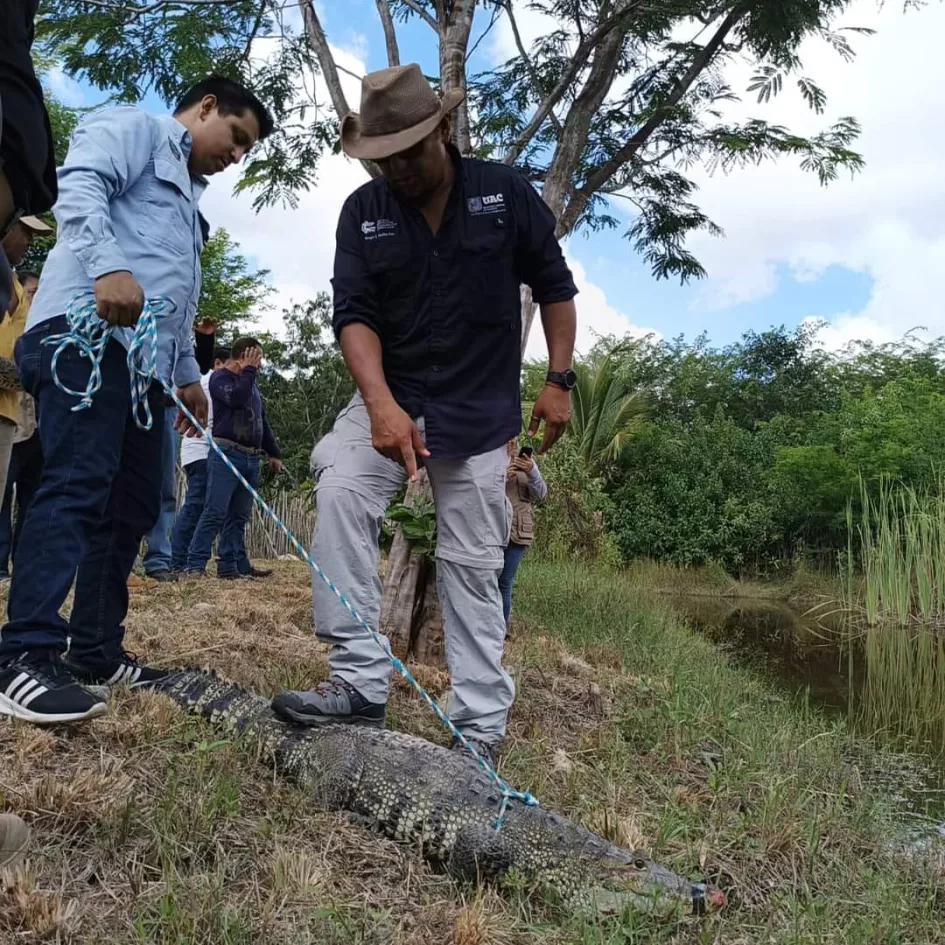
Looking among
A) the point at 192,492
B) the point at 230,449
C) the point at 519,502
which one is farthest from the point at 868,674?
the point at 192,492

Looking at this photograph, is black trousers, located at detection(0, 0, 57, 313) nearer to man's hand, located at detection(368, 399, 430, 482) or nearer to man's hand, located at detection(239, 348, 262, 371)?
man's hand, located at detection(368, 399, 430, 482)

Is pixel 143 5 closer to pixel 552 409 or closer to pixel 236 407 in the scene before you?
pixel 236 407

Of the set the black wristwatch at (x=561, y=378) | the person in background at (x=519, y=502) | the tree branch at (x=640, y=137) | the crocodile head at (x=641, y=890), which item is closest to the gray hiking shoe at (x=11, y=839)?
the crocodile head at (x=641, y=890)

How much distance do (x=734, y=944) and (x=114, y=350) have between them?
7.09 feet

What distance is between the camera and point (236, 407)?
6664 millimetres

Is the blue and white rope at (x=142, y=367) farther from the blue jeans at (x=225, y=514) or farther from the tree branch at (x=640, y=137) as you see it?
the tree branch at (x=640, y=137)

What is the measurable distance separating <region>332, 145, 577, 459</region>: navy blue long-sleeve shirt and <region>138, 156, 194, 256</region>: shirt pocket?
1.53 ft

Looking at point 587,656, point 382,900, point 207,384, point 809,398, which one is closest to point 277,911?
point 382,900

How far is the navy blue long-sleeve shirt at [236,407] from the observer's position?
6613 mm

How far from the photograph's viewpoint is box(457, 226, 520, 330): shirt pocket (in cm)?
271

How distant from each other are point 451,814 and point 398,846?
0.15m

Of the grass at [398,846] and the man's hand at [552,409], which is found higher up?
the man's hand at [552,409]

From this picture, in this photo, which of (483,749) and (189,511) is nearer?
(483,749)

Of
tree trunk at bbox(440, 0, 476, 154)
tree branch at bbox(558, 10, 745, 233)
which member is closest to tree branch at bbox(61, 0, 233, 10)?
tree trunk at bbox(440, 0, 476, 154)
